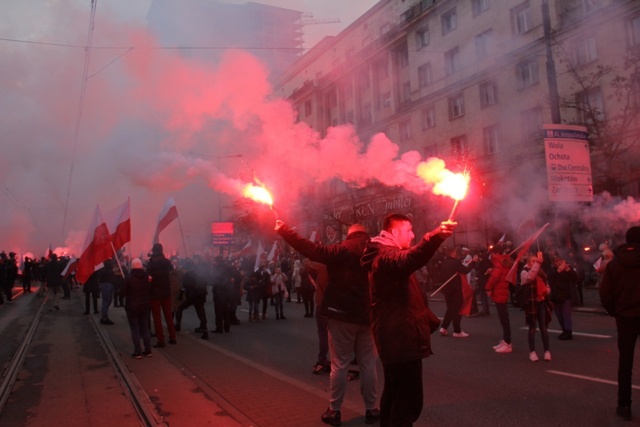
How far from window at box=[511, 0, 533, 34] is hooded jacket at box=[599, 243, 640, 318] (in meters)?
20.9

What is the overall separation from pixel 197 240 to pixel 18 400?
41.2 metres

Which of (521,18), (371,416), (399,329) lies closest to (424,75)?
(521,18)

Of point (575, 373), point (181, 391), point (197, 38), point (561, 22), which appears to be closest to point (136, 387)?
point (181, 391)

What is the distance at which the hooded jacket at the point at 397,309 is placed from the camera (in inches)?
136

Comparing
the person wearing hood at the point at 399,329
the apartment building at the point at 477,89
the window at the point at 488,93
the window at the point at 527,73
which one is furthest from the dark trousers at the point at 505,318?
the window at the point at 488,93

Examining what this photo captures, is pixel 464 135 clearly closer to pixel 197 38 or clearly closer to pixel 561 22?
pixel 561 22

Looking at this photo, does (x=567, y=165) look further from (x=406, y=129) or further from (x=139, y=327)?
(x=406, y=129)

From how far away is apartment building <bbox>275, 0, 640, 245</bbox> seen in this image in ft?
53.6

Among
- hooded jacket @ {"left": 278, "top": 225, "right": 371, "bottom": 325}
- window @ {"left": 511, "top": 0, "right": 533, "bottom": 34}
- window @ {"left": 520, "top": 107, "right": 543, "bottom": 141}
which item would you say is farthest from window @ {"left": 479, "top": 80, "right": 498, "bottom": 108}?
hooded jacket @ {"left": 278, "top": 225, "right": 371, "bottom": 325}

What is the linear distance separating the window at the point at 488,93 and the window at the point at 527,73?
154cm

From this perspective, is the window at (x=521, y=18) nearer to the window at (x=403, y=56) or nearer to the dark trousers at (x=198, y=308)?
the window at (x=403, y=56)

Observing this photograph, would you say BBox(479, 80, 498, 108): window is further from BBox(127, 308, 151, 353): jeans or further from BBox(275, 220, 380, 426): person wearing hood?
BBox(275, 220, 380, 426): person wearing hood

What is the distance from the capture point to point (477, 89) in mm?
25812

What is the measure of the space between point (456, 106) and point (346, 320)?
2497 cm
